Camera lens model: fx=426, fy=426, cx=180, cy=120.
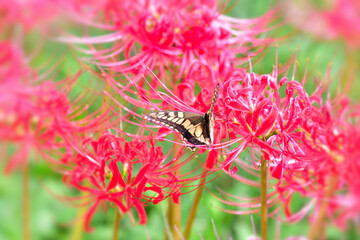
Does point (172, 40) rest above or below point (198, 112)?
above

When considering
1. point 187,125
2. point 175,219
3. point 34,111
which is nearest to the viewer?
point 187,125

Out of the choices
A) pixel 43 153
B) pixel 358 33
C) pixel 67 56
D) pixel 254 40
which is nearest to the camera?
pixel 254 40

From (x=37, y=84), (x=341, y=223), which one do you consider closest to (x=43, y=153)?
(x=37, y=84)

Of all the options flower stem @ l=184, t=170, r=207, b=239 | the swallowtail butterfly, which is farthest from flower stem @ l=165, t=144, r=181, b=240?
the swallowtail butterfly

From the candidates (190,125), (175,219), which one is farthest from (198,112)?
(175,219)

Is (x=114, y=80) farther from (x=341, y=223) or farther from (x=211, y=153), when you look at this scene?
(x=341, y=223)

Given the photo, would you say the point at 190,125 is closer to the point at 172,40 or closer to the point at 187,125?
the point at 187,125

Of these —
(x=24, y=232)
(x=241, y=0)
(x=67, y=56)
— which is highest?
(x=241, y=0)
